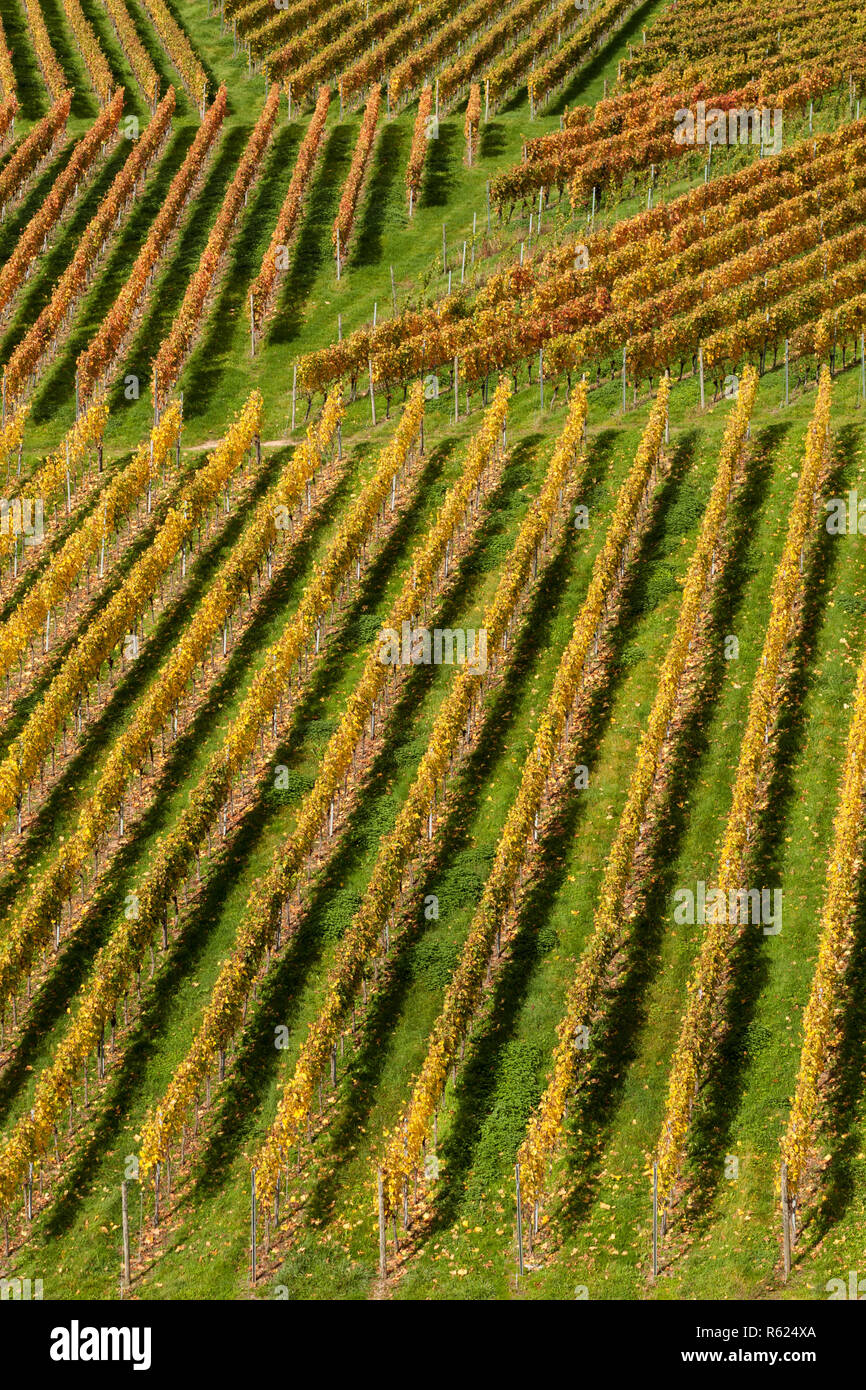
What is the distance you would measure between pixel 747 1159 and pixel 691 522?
25754 millimetres

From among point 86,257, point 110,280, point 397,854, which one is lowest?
point 397,854

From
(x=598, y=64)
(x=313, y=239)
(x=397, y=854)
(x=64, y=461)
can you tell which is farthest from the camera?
(x=598, y=64)

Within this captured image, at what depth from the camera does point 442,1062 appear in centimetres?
3822

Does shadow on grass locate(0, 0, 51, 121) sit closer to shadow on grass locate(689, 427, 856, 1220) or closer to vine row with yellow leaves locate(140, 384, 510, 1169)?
vine row with yellow leaves locate(140, 384, 510, 1169)

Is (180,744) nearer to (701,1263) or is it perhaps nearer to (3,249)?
(701,1263)

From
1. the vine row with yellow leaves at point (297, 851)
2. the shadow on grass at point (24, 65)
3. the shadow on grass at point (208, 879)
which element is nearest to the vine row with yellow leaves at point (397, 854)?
the vine row with yellow leaves at point (297, 851)

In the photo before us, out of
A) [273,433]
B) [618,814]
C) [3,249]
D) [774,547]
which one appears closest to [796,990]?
[618,814]

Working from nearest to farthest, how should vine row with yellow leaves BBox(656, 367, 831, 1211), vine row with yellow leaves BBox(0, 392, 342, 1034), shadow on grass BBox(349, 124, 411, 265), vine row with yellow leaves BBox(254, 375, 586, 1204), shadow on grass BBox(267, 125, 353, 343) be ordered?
1. vine row with yellow leaves BBox(656, 367, 831, 1211)
2. vine row with yellow leaves BBox(254, 375, 586, 1204)
3. vine row with yellow leaves BBox(0, 392, 342, 1034)
4. shadow on grass BBox(267, 125, 353, 343)
5. shadow on grass BBox(349, 124, 411, 265)

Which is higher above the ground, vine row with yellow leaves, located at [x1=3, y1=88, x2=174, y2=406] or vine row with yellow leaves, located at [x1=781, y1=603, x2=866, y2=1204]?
vine row with yellow leaves, located at [x1=3, y1=88, x2=174, y2=406]

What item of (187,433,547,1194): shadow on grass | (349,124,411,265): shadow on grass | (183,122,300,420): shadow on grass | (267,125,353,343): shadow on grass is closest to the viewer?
(187,433,547,1194): shadow on grass

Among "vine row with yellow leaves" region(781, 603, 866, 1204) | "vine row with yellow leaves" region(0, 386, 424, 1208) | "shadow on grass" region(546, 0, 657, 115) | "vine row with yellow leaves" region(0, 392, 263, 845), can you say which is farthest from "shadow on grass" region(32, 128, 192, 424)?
"vine row with yellow leaves" region(781, 603, 866, 1204)

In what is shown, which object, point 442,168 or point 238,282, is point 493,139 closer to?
point 442,168

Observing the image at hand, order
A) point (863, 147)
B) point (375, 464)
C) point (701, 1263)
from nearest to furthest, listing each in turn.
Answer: point (701, 1263) < point (375, 464) < point (863, 147)

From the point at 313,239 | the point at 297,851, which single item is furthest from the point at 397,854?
the point at 313,239
